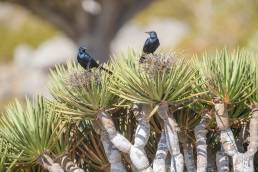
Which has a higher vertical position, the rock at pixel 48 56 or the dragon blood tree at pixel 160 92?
the rock at pixel 48 56

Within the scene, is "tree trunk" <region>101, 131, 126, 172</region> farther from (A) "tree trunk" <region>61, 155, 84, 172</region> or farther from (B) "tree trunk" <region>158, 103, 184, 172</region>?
(B) "tree trunk" <region>158, 103, 184, 172</region>

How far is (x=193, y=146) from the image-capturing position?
6523mm

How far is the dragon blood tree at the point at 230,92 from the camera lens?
602 centimetres

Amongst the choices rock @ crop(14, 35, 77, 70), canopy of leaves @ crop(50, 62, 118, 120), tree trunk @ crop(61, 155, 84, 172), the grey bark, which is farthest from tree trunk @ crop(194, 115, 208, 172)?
rock @ crop(14, 35, 77, 70)

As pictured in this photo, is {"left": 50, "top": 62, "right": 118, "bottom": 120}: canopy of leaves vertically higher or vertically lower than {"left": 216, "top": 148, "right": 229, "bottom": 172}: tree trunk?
higher

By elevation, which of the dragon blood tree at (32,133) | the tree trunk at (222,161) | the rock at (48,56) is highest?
the rock at (48,56)

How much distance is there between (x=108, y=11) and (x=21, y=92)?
14840mm

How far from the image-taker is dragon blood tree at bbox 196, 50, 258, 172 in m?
6.02

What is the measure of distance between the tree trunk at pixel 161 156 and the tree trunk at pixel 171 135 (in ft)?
0.33

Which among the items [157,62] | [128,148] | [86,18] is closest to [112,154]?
[128,148]

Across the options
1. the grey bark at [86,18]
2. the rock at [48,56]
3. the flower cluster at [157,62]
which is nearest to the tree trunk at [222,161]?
the flower cluster at [157,62]

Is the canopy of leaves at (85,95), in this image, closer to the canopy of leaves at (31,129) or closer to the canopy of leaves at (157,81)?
the canopy of leaves at (157,81)

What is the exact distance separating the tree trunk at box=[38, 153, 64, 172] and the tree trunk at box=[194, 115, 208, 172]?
108 cm

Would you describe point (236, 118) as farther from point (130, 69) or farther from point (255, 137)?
point (130, 69)
